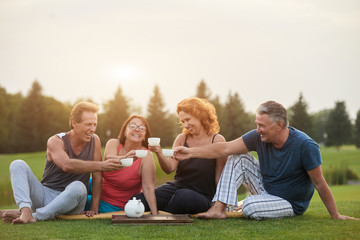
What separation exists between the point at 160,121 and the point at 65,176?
38.2m

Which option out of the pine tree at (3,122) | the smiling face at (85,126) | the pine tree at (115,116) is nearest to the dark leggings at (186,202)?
the smiling face at (85,126)

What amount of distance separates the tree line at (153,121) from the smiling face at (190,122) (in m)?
32.6

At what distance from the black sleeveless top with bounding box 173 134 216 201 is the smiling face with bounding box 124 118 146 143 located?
665 millimetres

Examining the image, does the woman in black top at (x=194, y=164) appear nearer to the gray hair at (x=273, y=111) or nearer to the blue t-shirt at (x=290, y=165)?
the blue t-shirt at (x=290, y=165)

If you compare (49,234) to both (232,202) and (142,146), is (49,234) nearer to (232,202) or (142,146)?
(142,146)

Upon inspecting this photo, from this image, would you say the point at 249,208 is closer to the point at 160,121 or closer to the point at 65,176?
the point at 65,176

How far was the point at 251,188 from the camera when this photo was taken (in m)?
5.35

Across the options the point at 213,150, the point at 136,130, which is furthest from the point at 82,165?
the point at 213,150

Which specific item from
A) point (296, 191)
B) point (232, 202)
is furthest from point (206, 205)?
point (296, 191)

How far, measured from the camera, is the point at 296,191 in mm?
4992

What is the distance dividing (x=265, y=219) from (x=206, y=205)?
2.60 ft

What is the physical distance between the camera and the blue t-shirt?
4809mm

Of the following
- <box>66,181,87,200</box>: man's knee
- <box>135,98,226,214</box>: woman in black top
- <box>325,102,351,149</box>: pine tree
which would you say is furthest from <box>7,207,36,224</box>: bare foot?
<box>325,102,351,149</box>: pine tree

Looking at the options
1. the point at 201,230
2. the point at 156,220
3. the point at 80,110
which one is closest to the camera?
the point at 201,230
